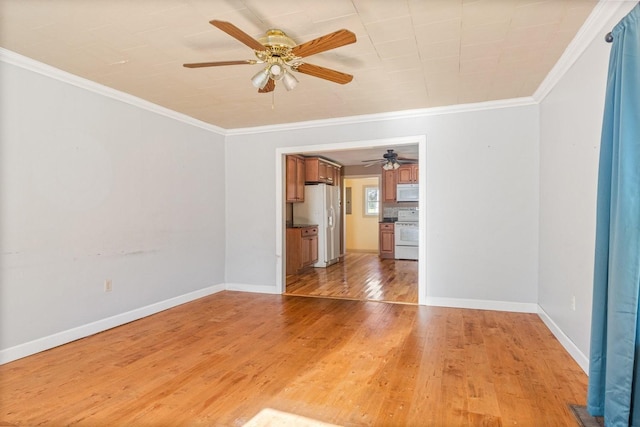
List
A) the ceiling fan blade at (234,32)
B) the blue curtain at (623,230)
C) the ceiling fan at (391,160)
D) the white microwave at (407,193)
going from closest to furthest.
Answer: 1. the blue curtain at (623,230)
2. the ceiling fan blade at (234,32)
3. the ceiling fan at (391,160)
4. the white microwave at (407,193)

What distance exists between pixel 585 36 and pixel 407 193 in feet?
19.0

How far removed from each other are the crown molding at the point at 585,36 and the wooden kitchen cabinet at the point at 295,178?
3.94 m

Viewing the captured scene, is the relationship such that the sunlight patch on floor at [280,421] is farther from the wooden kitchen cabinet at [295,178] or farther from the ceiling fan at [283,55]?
A: the wooden kitchen cabinet at [295,178]

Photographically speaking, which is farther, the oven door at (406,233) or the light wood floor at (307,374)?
the oven door at (406,233)

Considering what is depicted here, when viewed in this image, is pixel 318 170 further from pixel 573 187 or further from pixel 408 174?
pixel 573 187

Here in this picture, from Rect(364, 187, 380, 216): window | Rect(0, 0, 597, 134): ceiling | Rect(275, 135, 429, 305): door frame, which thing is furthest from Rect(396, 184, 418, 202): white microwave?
Rect(0, 0, 597, 134): ceiling

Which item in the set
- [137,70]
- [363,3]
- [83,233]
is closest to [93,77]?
[137,70]

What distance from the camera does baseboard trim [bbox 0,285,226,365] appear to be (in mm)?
2662

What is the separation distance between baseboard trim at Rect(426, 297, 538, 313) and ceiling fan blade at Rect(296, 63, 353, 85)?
111 inches

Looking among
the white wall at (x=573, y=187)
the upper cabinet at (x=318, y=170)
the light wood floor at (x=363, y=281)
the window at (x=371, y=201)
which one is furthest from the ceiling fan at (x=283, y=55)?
the window at (x=371, y=201)

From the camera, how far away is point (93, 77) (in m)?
3.10

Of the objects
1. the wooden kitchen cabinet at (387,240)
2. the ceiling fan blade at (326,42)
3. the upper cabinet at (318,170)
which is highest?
the ceiling fan blade at (326,42)

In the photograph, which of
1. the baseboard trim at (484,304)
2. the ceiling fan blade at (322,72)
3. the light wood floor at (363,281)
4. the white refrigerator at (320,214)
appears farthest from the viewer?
the white refrigerator at (320,214)

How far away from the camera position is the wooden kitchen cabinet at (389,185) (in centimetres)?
823
